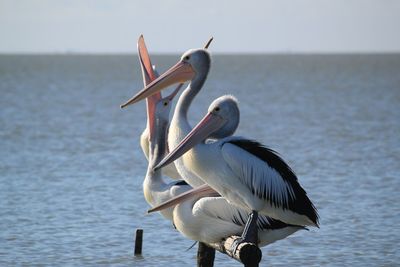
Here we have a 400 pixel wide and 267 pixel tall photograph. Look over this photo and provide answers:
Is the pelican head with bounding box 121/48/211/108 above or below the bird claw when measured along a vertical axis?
above

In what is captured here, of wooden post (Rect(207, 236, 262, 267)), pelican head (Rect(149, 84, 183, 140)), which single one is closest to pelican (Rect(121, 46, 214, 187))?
pelican head (Rect(149, 84, 183, 140))

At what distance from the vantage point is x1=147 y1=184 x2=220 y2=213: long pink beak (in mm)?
7492

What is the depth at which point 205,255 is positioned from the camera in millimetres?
8133

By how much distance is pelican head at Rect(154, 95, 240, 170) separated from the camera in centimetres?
722

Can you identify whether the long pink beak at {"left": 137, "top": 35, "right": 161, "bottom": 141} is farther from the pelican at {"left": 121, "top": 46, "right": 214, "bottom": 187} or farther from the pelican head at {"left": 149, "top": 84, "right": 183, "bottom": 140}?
the pelican at {"left": 121, "top": 46, "right": 214, "bottom": 187}

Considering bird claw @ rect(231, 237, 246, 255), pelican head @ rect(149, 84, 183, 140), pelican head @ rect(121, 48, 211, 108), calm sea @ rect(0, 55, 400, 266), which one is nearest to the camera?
bird claw @ rect(231, 237, 246, 255)

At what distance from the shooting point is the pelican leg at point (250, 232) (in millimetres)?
7195

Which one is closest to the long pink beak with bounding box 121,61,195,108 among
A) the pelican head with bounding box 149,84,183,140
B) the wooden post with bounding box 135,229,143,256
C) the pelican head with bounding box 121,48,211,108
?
the pelican head with bounding box 121,48,211,108

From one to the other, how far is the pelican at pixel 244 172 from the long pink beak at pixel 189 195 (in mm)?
192

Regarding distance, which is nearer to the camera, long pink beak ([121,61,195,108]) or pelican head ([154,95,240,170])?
pelican head ([154,95,240,170])

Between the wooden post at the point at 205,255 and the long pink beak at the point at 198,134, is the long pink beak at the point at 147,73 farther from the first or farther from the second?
the long pink beak at the point at 198,134

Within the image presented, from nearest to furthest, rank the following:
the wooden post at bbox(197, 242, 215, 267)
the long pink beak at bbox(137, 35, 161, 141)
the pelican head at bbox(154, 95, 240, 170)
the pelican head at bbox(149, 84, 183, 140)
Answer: the pelican head at bbox(154, 95, 240, 170) < the wooden post at bbox(197, 242, 215, 267) < the pelican head at bbox(149, 84, 183, 140) < the long pink beak at bbox(137, 35, 161, 141)

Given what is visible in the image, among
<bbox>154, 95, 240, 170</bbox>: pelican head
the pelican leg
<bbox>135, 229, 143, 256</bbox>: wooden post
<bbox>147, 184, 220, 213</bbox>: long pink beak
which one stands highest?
<bbox>154, 95, 240, 170</bbox>: pelican head

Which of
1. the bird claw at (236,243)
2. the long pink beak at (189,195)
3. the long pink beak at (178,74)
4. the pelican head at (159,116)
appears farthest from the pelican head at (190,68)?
the bird claw at (236,243)
